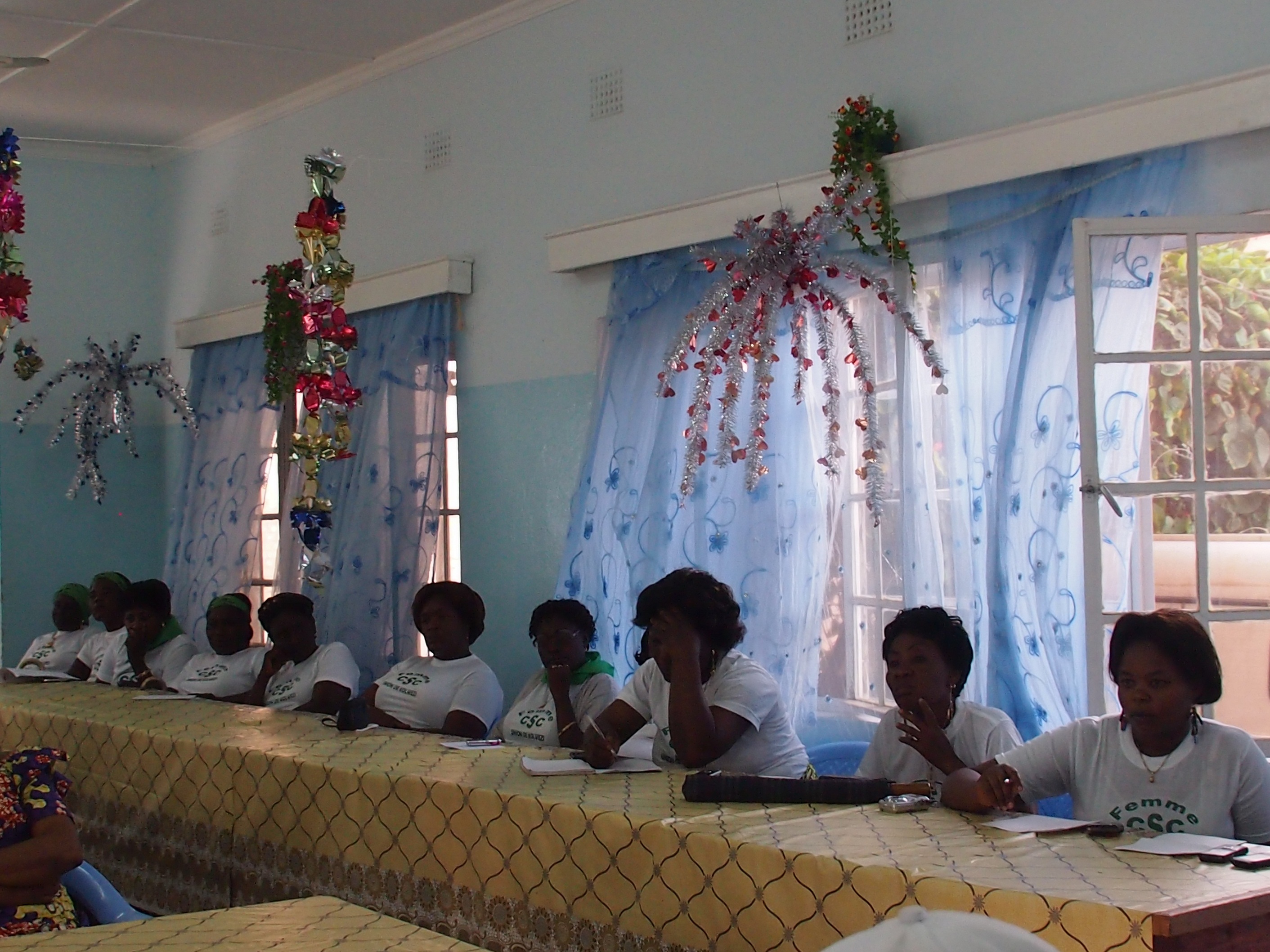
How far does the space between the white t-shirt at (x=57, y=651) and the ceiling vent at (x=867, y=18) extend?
435cm

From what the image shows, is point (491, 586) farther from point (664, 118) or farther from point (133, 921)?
point (133, 921)

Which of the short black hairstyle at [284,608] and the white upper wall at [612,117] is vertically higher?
the white upper wall at [612,117]

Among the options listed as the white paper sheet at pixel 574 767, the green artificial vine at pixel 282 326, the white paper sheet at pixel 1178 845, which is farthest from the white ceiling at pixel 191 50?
the white paper sheet at pixel 1178 845

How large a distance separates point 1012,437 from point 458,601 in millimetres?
1914

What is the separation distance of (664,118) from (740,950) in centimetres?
299

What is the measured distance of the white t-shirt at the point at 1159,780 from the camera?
2.46 metres

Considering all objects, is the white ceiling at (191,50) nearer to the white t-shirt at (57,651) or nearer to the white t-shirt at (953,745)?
the white t-shirt at (57,651)

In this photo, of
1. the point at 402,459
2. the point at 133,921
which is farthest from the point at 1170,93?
the point at 402,459

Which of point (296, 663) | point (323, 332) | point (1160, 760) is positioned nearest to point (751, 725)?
point (1160, 760)

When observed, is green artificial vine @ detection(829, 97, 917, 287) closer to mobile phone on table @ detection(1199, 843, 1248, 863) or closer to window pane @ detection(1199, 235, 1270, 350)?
window pane @ detection(1199, 235, 1270, 350)

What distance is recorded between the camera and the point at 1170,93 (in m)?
3.13

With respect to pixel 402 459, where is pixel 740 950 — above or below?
below

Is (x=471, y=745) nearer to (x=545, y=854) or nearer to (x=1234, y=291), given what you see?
(x=545, y=854)

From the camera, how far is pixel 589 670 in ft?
13.6
